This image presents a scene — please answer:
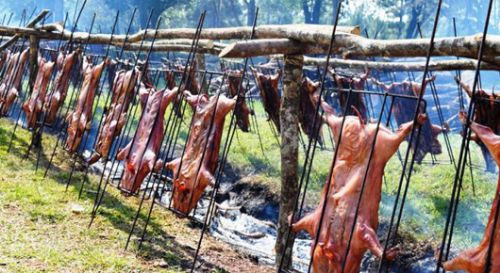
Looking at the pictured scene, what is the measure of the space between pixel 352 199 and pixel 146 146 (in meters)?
3.12

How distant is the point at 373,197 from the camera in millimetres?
3619

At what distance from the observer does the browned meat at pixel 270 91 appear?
1020 cm

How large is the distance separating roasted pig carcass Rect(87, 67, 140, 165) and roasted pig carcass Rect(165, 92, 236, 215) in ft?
5.46

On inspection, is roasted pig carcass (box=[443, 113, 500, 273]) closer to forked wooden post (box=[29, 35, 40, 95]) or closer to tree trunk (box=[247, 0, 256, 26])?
forked wooden post (box=[29, 35, 40, 95])

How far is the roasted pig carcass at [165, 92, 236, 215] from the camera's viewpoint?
5355mm

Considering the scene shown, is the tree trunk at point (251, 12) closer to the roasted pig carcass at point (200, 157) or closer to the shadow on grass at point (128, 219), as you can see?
the shadow on grass at point (128, 219)

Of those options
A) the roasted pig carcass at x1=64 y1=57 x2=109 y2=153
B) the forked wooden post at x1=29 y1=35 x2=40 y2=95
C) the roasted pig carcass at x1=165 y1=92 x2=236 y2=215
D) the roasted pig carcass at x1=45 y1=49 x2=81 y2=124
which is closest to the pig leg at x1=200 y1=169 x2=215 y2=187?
the roasted pig carcass at x1=165 y1=92 x2=236 y2=215

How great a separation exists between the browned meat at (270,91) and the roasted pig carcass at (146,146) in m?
4.13

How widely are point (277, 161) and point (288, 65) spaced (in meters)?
7.29

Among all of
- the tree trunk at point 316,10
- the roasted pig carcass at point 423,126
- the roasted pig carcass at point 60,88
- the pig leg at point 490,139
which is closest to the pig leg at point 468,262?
the pig leg at point 490,139

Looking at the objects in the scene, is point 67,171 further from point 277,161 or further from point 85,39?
point 277,161

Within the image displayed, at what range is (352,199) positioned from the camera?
3.69 metres

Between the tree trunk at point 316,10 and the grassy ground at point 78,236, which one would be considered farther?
the tree trunk at point 316,10

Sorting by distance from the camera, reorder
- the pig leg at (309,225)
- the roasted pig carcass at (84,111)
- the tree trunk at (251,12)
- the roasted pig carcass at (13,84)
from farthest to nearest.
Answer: the tree trunk at (251,12), the roasted pig carcass at (13,84), the roasted pig carcass at (84,111), the pig leg at (309,225)
